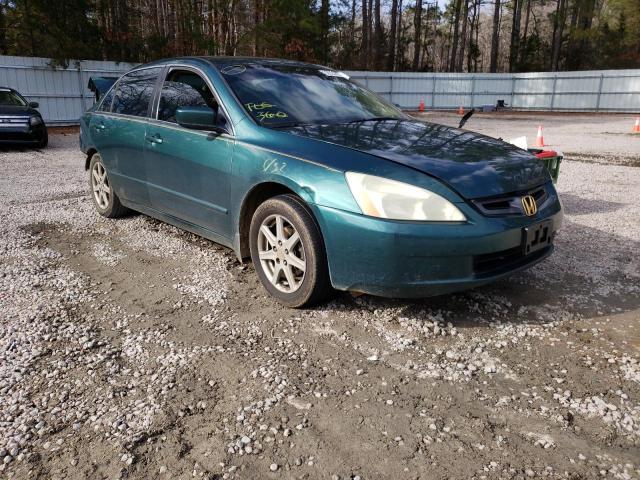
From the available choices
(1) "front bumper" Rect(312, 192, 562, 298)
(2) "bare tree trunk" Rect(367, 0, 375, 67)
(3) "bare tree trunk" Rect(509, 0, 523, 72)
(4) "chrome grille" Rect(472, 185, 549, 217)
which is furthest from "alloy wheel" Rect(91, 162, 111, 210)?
(3) "bare tree trunk" Rect(509, 0, 523, 72)

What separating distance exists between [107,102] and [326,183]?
345 cm

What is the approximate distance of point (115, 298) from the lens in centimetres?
363

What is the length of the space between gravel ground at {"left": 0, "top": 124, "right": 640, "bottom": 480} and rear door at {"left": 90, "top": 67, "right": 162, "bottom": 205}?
87cm

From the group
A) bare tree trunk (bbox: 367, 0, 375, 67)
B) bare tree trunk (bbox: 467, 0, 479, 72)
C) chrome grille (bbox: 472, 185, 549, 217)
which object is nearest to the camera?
chrome grille (bbox: 472, 185, 549, 217)

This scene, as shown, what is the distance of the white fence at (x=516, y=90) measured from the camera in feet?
96.3

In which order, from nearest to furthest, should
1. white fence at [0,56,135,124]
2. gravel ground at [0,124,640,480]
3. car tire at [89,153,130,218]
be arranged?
gravel ground at [0,124,640,480] → car tire at [89,153,130,218] → white fence at [0,56,135,124]

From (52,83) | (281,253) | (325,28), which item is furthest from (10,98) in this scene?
(325,28)

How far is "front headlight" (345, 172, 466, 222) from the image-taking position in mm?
2840

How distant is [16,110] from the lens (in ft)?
38.9

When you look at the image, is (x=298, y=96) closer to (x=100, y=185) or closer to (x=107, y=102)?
(x=107, y=102)

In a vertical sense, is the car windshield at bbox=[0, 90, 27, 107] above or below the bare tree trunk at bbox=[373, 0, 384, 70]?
below

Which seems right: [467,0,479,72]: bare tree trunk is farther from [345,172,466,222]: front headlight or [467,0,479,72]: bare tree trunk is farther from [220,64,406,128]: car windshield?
[345,172,466,222]: front headlight

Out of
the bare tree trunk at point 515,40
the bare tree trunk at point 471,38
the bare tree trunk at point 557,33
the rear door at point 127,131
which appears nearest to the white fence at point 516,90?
the bare tree trunk at point 557,33

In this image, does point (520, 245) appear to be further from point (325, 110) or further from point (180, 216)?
point (180, 216)
